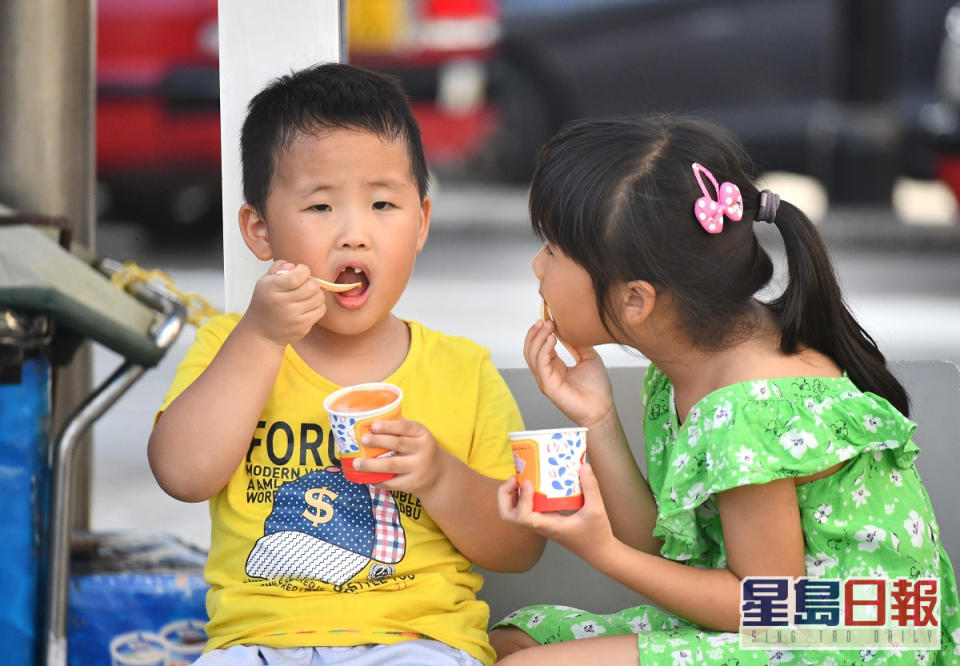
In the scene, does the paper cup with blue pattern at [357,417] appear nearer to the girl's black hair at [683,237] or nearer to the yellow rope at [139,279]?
the girl's black hair at [683,237]

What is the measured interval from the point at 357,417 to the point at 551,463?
1.02 feet

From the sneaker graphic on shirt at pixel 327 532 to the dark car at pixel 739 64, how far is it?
27.7 feet

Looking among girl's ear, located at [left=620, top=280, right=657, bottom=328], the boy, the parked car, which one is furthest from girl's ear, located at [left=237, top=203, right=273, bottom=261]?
the parked car

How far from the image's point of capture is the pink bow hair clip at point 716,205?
7.57 ft

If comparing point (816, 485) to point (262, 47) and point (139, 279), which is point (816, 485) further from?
point (139, 279)

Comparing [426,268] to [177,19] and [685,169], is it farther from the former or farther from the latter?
[685,169]

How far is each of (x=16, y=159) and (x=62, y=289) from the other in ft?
2.03

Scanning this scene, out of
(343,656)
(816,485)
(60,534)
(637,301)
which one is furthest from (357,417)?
(60,534)

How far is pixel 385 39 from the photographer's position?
9984mm

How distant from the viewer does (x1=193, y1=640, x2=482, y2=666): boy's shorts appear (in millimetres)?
2301

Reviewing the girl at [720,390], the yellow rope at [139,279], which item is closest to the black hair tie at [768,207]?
the girl at [720,390]

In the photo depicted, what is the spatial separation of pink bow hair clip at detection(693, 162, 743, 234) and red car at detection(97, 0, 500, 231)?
20.9 feet

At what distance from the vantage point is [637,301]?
239 cm

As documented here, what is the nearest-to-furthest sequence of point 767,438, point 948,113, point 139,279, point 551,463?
point 551,463 < point 767,438 < point 139,279 < point 948,113
